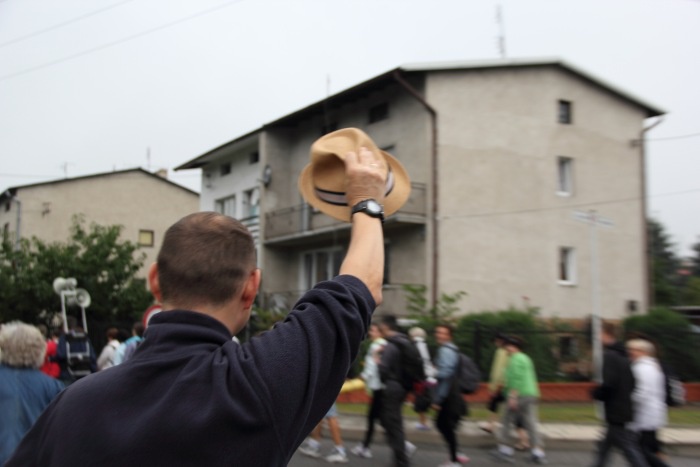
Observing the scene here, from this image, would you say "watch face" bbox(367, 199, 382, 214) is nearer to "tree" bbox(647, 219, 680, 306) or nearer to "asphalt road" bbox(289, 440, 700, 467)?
"asphalt road" bbox(289, 440, 700, 467)

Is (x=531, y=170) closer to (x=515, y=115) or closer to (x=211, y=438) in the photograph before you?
(x=515, y=115)

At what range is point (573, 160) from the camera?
21219 millimetres

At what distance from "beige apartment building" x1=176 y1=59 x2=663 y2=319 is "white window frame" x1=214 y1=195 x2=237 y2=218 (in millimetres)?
6875

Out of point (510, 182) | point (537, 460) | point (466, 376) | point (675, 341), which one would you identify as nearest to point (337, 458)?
point (466, 376)

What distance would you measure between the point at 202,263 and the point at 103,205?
3732cm

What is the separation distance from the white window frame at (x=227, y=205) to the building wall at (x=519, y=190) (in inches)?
473

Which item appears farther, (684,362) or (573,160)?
(573,160)

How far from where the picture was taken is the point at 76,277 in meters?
23.0

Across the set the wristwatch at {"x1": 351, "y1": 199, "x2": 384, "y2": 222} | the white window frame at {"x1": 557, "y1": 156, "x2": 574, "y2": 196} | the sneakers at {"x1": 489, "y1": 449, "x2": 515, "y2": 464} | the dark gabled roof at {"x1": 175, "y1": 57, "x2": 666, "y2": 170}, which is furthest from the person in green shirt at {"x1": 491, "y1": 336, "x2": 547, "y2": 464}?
the white window frame at {"x1": 557, "y1": 156, "x2": 574, "y2": 196}

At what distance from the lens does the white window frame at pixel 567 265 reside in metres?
20.9

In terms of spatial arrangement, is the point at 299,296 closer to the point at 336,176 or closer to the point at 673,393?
the point at 673,393

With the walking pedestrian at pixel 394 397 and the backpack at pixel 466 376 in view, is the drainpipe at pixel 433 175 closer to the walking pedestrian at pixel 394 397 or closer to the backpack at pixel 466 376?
the backpack at pixel 466 376

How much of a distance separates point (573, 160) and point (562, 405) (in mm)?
9406

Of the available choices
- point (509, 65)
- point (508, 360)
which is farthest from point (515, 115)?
point (508, 360)
